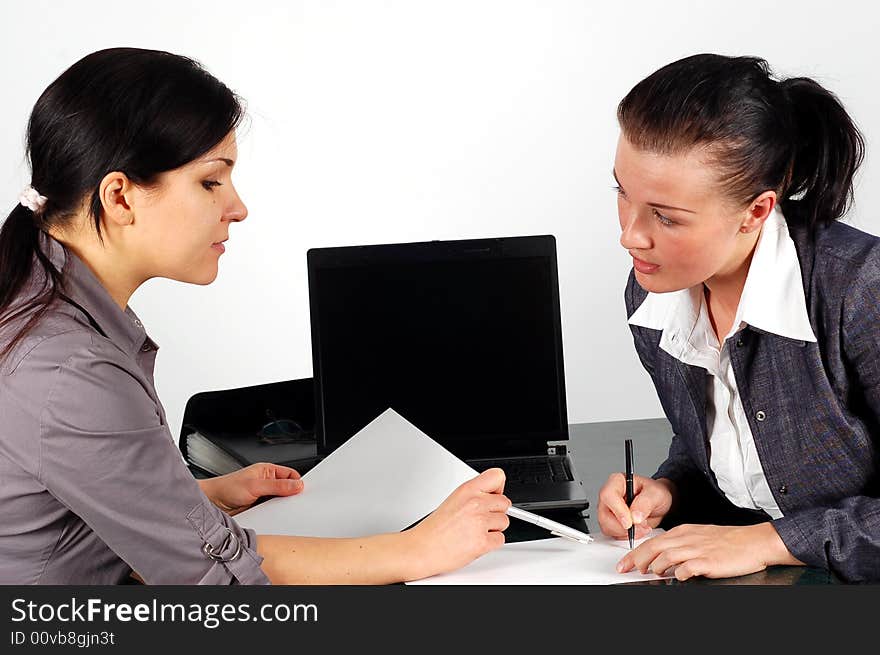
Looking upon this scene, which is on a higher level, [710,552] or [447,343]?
[447,343]

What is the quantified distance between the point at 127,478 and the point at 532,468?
2.28ft

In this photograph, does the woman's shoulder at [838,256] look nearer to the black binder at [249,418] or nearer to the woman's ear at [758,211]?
the woman's ear at [758,211]

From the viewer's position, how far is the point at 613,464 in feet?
5.69

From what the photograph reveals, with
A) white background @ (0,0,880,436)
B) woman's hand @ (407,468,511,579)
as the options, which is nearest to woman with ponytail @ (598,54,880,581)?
woman's hand @ (407,468,511,579)

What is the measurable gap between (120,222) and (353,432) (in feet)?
1.98

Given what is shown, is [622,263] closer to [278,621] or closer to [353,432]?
[353,432]

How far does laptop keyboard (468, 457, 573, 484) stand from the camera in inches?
63.0

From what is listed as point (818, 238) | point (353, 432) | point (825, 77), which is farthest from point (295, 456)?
point (825, 77)

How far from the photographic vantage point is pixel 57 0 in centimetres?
337

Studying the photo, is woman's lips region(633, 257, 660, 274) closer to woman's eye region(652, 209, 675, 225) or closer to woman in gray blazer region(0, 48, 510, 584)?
woman's eye region(652, 209, 675, 225)

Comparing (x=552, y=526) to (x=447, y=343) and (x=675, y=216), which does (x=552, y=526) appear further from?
(x=447, y=343)

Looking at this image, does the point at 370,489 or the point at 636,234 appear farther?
the point at 370,489

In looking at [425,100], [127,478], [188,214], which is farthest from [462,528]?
Answer: [425,100]

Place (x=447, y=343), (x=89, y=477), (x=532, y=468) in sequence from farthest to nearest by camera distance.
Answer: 1. (x=447, y=343)
2. (x=532, y=468)
3. (x=89, y=477)
